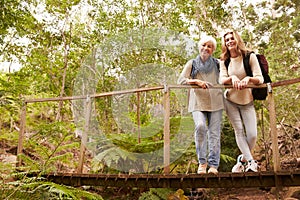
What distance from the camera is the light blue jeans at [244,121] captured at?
318 centimetres

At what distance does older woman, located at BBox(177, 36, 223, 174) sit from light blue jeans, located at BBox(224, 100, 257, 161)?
11 centimetres

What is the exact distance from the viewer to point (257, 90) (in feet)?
11.0

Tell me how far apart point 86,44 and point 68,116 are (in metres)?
2.18

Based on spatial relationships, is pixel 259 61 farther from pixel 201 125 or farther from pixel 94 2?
pixel 94 2

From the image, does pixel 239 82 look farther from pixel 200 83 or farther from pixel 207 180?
pixel 207 180

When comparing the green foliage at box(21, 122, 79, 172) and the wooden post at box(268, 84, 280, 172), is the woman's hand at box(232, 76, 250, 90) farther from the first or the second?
the green foliage at box(21, 122, 79, 172)

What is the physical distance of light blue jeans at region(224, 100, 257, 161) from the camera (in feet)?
10.4

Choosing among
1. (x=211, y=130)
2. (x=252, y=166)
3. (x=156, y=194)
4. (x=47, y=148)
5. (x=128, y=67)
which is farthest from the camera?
(x=128, y=67)

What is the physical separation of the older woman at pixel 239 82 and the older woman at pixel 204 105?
110 millimetres

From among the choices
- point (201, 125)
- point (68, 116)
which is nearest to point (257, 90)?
point (201, 125)

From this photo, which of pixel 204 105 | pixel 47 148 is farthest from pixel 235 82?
pixel 47 148

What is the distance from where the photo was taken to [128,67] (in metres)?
7.00

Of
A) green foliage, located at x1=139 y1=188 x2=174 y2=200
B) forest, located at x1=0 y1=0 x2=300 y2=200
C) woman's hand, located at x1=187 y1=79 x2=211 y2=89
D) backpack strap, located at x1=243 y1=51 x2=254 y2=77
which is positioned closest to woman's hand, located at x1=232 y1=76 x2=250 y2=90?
backpack strap, located at x1=243 y1=51 x2=254 y2=77

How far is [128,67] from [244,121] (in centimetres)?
409
